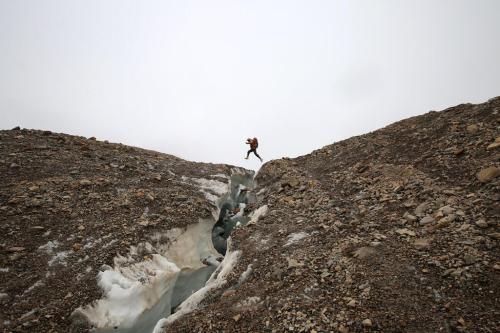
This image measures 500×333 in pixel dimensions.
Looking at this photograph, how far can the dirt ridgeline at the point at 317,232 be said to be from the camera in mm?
5676

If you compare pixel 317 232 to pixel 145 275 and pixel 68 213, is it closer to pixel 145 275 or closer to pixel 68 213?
pixel 145 275

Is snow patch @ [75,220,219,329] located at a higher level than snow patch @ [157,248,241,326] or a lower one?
higher

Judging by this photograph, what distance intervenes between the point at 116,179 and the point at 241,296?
9.10m

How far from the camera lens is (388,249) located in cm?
693

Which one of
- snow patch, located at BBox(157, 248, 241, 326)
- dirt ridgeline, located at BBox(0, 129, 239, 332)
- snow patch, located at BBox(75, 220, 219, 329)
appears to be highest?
dirt ridgeline, located at BBox(0, 129, 239, 332)

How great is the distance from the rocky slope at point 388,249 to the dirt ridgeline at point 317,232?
0.03 metres

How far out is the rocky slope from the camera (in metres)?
5.39

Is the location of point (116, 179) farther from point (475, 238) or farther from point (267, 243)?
point (475, 238)

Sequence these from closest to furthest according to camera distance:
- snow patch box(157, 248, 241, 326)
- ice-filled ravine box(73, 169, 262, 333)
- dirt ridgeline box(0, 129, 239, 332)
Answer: snow patch box(157, 248, 241, 326)
dirt ridgeline box(0, 129, 239, 332)
ice-filled ravine box(73, 169, 262, 333)

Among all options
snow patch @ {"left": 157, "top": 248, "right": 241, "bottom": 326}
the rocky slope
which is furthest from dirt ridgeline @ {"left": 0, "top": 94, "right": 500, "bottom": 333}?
snow patch @ {"left": 157, "top": 248, "right": 241, "bottom": 326}

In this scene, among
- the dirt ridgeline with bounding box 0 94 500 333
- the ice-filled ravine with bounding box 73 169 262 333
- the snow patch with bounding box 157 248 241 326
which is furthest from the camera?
the ice-filled ravine with bounding box 73 169 262 333

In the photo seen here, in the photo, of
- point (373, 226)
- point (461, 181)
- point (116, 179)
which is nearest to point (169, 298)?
point (116, 179)

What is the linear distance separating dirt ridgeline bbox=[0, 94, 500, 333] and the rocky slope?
0.10 feet

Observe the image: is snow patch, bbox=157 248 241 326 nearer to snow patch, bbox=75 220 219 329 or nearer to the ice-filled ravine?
the ice-filled ravine
